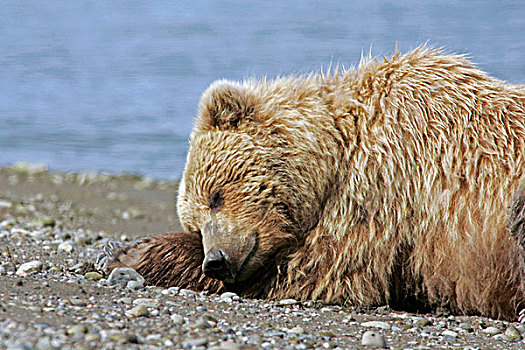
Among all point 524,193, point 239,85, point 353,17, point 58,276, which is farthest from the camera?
point 353,17

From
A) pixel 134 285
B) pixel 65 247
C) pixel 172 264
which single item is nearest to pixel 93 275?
pixel 134 285

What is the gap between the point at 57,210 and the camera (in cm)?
882

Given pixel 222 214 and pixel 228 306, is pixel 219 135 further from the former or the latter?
pixel 228 306

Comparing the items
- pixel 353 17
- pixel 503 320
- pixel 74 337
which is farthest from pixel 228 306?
pixel 353 17

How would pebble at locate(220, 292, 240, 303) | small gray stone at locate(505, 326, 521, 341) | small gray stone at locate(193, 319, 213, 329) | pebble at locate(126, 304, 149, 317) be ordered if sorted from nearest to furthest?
small gray stone at locate(193, 319, 213, 329) → pebble at locate(126, 304, 149, 317) → small gray stone at locate(505, 326, 521, 341) → pebble at locate(220, 292, 240, 303)

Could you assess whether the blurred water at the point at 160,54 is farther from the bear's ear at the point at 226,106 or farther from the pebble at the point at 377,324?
the pebble at the point at 377,324

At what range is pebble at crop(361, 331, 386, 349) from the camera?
4.13 m

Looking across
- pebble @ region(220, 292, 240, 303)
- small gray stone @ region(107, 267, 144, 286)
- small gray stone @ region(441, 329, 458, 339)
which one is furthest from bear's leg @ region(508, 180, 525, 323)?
small gray stone @ region(107, 267, 144, 286)

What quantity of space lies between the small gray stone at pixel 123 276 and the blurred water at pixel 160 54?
451cm

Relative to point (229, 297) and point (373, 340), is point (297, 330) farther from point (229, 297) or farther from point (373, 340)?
point (229, 297)

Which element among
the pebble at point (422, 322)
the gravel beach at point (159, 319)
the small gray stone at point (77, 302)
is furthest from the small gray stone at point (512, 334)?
the small gray stone at point (77, 302)

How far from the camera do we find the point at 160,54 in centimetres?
2475

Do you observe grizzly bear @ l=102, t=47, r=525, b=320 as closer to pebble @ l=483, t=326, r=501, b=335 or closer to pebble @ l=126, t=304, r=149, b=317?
pebble @ l=483, t=326, r=501, b=335

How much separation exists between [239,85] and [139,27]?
2694cm
